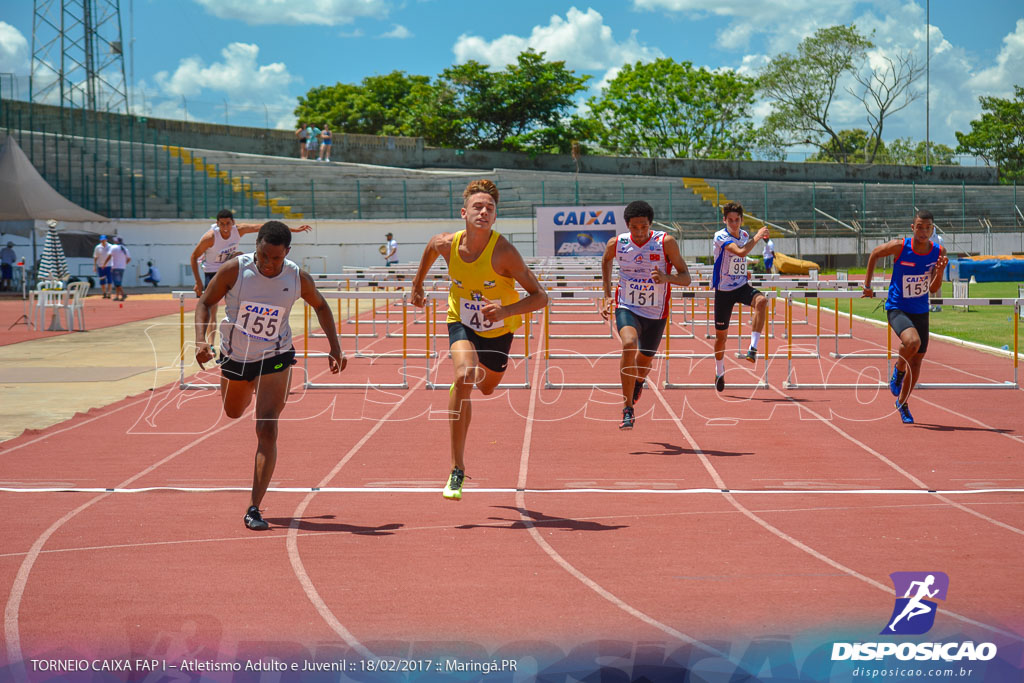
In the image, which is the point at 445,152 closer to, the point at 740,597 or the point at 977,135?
the point at 977,135

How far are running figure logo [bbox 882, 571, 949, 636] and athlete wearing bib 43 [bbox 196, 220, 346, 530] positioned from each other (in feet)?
10.5

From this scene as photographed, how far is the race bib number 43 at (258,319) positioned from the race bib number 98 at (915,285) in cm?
603

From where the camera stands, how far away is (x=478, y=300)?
6.80 metres

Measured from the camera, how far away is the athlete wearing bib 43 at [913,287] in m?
9.79

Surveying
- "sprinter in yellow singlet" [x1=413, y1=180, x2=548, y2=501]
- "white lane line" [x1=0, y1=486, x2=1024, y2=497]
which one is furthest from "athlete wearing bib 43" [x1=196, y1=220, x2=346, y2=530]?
"white lane line" [x1=0, y1=486, x2=1024, y2=497]

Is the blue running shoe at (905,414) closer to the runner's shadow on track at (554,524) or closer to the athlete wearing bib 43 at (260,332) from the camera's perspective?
the runner's shadow on track at (554,524)

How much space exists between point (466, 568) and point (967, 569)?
7.85 ft

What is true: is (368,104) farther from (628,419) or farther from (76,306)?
(628,419)

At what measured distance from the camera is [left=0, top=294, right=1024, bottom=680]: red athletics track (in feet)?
14.3

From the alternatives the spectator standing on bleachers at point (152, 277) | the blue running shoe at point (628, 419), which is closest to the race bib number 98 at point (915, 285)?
the blue running shoe at point (628, 419)

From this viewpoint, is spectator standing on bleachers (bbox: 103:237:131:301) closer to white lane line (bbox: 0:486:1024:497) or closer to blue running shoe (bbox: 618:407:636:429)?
blue running shoe (bbox: 618:407:636:429)

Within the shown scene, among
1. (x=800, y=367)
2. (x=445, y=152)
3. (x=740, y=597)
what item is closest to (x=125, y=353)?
(x=800, y=367)

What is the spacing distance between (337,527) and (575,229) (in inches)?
1071

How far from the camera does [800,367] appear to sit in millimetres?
15000
